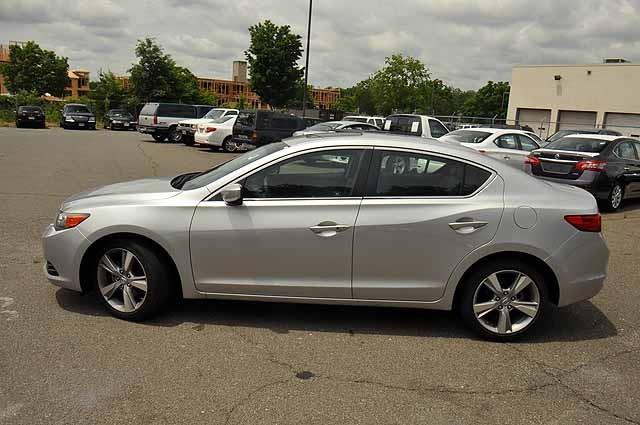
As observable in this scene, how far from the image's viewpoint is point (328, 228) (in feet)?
13.9

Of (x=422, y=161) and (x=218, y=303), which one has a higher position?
(x=422, y=161)

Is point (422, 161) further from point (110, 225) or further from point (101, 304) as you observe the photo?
point (101, 304)

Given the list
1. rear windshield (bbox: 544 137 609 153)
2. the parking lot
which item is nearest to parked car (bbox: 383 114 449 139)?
rear windshield (bbox: 544 137 609 153)

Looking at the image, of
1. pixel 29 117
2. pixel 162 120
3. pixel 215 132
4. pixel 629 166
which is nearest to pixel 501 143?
pixel 629 166

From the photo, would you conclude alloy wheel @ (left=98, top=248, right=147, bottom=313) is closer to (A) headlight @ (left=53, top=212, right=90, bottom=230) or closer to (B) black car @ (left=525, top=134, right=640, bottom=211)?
(A) headlight @ (left=53, top=212, right=90, bottom=230)

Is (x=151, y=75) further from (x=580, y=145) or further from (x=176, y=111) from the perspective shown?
(x=580, y=145)

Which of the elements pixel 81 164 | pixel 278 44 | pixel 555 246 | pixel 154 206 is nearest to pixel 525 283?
pixel 555 246

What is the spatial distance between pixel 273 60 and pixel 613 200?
31404mm

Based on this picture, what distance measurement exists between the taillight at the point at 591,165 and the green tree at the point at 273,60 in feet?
101

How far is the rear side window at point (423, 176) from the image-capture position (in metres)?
4.37

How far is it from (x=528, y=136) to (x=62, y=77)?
213 feet

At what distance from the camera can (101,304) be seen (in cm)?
486

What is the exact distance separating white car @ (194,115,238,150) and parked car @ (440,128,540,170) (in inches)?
426

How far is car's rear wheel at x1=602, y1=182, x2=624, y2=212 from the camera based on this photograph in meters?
11.0
